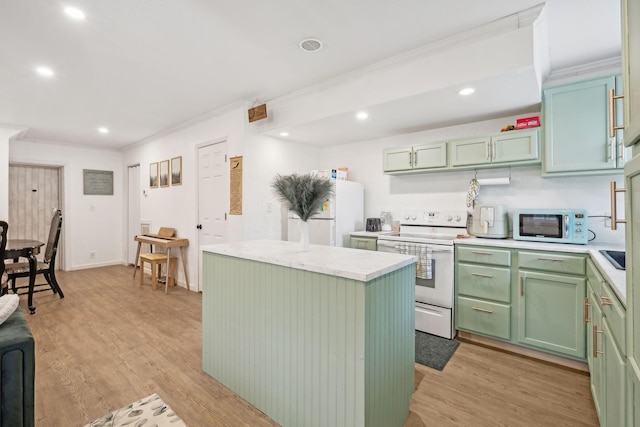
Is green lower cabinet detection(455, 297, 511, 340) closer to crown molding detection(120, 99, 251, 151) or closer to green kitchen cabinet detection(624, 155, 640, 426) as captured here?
green kitchen cabinet detection(624, 155, 640, 426)

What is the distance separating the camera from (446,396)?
200 cm

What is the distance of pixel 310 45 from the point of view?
97.6 inches

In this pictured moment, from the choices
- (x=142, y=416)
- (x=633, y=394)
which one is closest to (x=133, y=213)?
(x=142, y=416)

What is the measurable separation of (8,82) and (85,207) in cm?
350

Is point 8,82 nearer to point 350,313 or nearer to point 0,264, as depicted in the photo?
point 0,264

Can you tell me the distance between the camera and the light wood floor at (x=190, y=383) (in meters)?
1.81

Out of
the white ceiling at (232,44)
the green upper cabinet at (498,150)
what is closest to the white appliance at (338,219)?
the white ceiling at (232,44)

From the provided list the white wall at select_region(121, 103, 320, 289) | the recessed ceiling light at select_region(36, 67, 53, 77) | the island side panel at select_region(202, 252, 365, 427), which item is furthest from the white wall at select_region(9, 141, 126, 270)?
the island side panel at select_region(202, 252, 365, 427)

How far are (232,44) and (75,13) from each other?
40.7 inches

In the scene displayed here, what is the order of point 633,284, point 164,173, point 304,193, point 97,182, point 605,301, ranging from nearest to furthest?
point 633,284 < point 605,301 < point 304,193 < point 164,173 < point 97,182

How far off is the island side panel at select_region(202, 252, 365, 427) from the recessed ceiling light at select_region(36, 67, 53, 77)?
99.3 inches

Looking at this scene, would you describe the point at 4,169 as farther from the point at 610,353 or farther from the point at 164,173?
the point at 610,353

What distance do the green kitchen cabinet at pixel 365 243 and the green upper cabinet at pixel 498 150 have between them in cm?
117

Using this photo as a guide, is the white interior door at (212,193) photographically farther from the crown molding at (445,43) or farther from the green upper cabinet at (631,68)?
the green upper cabinet at (631,68)
